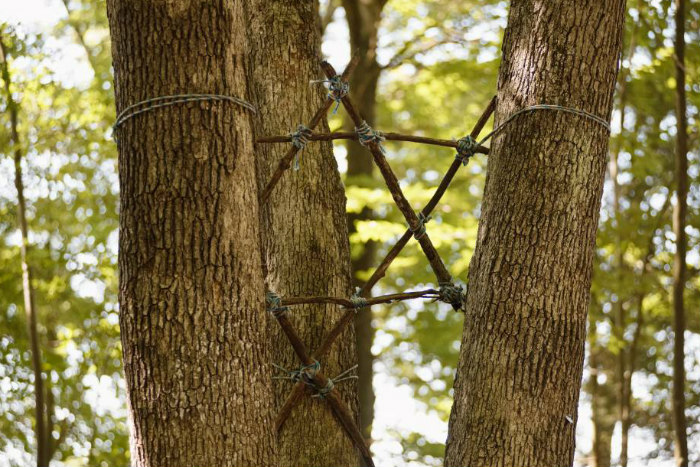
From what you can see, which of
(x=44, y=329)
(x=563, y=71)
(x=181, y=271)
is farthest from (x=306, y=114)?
(x=44, y=329)

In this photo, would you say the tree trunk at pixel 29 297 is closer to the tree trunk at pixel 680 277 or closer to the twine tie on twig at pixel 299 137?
the twine tie on twig at pixel 299 137

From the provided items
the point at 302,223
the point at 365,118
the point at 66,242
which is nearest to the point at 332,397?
the point at 302,223

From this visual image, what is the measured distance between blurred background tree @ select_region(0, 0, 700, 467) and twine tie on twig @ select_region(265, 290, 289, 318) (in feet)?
9.07

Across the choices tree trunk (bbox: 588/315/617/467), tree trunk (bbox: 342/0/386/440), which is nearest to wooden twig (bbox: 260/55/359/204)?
tree trunk (bbox: 342/0/386/440)

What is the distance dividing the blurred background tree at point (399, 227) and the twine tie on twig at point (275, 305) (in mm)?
2765

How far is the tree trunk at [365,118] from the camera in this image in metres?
6.50

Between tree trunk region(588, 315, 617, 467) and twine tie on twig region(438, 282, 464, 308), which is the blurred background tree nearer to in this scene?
tree trunk region(588, 315, 617, 467)

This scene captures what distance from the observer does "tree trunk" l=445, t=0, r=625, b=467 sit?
2.06 m

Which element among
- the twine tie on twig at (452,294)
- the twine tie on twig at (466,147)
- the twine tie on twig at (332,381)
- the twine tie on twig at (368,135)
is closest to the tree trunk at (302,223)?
the twine tie on twig at (332,381)

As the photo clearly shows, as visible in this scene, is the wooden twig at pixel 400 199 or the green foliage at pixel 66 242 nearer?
the wooden twig at pixel 400 199

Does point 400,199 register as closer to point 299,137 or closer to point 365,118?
point 299,137

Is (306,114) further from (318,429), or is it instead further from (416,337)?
(416,337)

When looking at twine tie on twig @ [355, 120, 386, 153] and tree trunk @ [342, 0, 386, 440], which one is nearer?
twine tie on twig @ [355, 120, 386, 153]

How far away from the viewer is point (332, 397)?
2.54m
